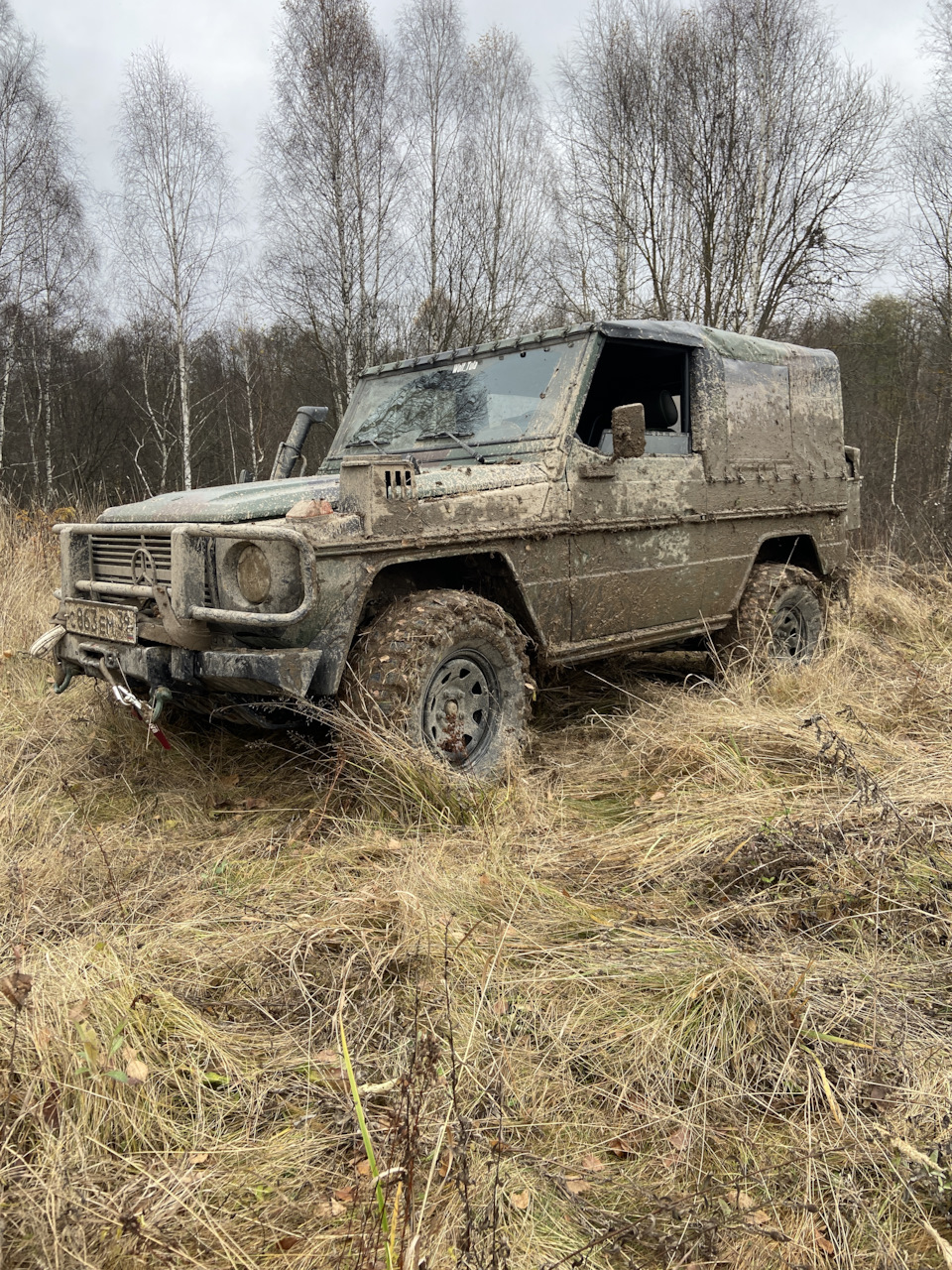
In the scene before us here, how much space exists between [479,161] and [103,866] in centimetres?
1444

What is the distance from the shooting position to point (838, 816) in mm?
2773

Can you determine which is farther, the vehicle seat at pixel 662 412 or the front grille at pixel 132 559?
the vehicle seat at pixel 662 412

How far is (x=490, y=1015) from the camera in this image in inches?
80.5

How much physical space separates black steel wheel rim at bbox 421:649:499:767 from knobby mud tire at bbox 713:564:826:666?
73.2 inches

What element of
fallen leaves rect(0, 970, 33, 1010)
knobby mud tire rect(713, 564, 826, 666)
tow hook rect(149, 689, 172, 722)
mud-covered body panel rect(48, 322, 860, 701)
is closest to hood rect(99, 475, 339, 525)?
mud-covered body panel rect(48, 322, 860, 701)

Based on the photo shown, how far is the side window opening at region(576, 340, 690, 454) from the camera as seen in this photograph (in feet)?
15.2

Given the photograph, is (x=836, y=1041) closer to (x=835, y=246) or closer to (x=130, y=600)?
(x=130, y=600)

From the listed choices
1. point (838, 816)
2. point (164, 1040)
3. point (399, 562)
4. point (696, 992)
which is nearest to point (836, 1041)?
point (696, 992)

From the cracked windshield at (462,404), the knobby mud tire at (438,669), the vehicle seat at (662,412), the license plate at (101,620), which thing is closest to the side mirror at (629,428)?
the cracked windshield at (462,404)

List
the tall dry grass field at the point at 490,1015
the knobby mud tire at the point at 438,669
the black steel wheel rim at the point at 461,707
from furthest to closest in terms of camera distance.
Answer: the black steel wheel rim at the point at 461,707 → the knobby mud tire at the point at 438,669 → the tall dry grass field at the point at 490,1015

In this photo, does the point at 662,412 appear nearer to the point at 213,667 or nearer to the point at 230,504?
the point at 230,504

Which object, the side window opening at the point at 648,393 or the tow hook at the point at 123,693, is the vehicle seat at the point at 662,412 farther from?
the tow hook at the point at 123,693

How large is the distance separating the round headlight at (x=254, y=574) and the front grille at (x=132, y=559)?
32 cm

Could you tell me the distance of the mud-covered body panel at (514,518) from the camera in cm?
310
